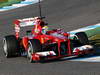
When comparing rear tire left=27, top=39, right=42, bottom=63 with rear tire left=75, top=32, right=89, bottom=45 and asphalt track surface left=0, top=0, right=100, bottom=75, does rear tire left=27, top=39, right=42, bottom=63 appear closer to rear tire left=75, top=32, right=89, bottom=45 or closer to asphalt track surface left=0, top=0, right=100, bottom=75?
asphalt track surface left=0, top=0, right=100, bottom=75

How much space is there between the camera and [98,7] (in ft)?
72.6

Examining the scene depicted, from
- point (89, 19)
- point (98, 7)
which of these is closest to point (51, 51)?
point (89, 19)

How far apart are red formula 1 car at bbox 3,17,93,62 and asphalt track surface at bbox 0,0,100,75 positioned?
0.23 meters

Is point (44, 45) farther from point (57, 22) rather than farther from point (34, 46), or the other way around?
point (57, 22)

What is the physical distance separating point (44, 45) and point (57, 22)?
27.2 ft

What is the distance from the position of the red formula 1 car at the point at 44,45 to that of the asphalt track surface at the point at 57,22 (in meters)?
0.23

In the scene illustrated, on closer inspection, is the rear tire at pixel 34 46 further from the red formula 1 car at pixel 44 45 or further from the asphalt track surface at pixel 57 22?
the asphalt track surface at pixel 57 22

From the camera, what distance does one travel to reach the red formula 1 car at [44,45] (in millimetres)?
10711

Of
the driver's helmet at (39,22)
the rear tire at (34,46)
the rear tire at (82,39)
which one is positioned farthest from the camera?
the driver's helmet at (39,22)

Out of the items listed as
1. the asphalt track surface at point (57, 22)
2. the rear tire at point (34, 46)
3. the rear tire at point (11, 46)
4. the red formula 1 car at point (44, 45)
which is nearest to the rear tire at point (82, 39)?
the red formula 1 car at point (44, 45)

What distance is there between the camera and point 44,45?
1118 cm

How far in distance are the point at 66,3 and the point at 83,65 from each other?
48.4ft

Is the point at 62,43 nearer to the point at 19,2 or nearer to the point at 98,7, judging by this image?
the point at 98,7

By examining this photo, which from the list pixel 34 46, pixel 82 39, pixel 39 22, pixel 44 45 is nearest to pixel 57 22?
pixel 39 22
